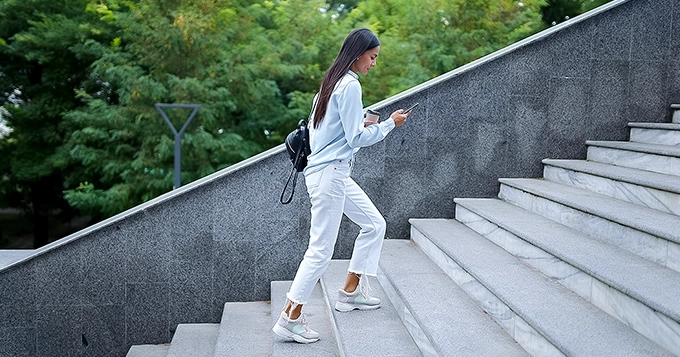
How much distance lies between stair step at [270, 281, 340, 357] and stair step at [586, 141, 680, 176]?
9.34 feet

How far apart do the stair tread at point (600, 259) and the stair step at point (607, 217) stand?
6 cm

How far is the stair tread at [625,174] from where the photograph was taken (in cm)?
407

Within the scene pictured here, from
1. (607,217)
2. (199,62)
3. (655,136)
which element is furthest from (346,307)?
(199,62)

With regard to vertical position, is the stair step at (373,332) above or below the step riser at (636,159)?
below

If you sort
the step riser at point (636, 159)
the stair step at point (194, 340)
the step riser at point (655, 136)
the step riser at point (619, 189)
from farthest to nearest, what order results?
the step riser at point (655, 136) < the stair step at point (194, 340) < the step riser at point (636, 159) < the step riser at point (619, 189)

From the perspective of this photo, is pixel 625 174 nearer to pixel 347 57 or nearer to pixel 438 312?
pixel 438 312

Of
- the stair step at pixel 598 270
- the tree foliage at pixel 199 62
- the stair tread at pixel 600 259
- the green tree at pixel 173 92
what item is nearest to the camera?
the stair step at pixel 598 270

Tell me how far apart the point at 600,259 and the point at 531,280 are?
1.48ft

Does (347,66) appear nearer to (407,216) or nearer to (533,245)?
(533,245)

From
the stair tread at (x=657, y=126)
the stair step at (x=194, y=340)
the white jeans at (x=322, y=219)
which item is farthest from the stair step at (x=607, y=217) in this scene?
the stair step at (x=194, y=340)

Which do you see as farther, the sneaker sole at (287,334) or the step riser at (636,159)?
the step riser at (636,159)

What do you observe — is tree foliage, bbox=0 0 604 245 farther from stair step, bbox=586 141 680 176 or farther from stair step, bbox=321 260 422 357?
stair step, bbox=321 260 422 357

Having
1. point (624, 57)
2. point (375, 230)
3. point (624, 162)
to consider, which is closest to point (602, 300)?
point (375, 230)

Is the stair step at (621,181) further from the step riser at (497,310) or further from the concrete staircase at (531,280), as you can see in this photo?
the step riser at (497,310)
